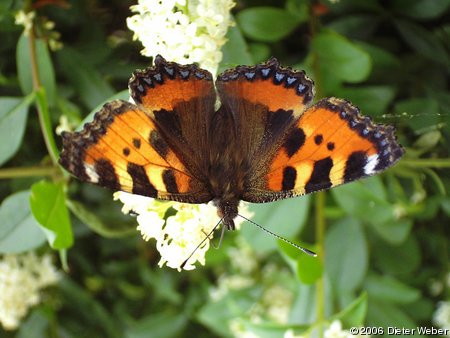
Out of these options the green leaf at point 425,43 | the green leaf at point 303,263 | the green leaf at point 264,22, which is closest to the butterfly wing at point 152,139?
the green leaf at point 303,263

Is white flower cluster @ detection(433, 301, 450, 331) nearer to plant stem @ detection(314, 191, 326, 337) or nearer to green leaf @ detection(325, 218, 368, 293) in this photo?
green leaf @ detection(325, 218, 368, 293)

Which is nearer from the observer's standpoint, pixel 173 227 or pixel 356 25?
pixel 173 227

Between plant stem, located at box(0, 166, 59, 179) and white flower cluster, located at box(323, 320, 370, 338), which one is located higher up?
plant stem, located at box(0, 166, 59, 179)

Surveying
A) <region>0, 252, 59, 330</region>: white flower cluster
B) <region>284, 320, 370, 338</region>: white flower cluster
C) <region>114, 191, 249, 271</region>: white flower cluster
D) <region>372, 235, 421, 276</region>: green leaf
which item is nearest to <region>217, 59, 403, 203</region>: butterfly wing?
<region>114, 191, 249, 271</region>: white flower cluster

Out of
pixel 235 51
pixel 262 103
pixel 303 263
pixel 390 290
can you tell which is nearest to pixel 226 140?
pixel 262 103

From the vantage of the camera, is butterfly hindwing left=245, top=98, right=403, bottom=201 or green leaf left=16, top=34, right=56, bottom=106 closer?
butterfly hindwing left=245, top=98, right=403, bottom=201

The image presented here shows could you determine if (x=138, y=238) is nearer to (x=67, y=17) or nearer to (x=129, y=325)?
(x=129, y=325)

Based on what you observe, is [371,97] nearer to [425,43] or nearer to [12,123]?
[425,43]
